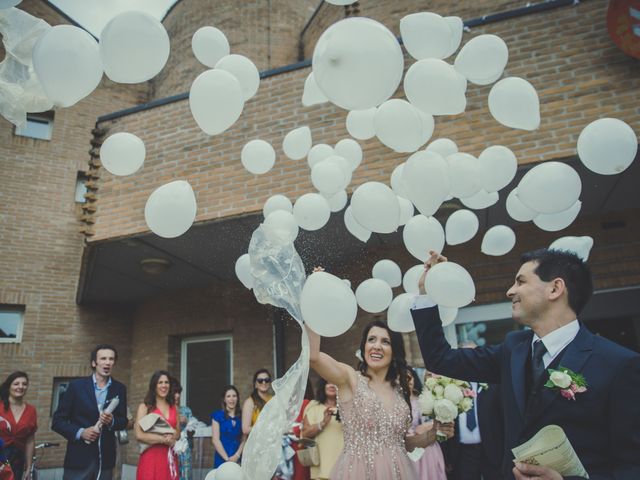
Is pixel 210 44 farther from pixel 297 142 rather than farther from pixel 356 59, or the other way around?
pixel 356 59

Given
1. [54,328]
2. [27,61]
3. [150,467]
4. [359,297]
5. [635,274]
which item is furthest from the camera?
[54,328]

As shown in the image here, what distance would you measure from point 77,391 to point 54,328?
5.24 m

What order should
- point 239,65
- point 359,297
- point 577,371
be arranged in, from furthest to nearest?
point 359,297, point 239,65, point 577,371

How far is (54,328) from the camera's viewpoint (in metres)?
9.33

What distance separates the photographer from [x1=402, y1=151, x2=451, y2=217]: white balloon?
Answer: 3.25 meters

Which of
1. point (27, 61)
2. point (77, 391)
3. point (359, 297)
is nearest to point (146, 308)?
point (77, 391)

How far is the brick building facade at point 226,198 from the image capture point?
5.44m

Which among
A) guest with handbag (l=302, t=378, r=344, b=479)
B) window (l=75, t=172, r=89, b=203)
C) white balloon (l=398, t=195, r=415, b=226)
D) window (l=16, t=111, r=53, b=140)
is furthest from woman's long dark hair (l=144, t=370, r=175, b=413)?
window (l=16, t=111, r=53, b=140)

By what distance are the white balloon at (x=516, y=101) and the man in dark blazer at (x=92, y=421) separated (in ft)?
13.5

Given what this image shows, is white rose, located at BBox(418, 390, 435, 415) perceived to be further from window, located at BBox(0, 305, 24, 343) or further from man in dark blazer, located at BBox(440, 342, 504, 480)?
window, located at BBox(0, 305, 24, 343)

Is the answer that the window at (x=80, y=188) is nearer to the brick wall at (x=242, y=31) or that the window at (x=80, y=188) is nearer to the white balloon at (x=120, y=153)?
the brick wall at (x=242, y=31)

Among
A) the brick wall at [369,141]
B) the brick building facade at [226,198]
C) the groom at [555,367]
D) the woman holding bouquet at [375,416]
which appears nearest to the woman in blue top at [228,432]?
the brick building facade at [226,198]

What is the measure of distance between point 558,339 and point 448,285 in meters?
0.76

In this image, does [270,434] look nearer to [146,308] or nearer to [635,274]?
[635,274]
